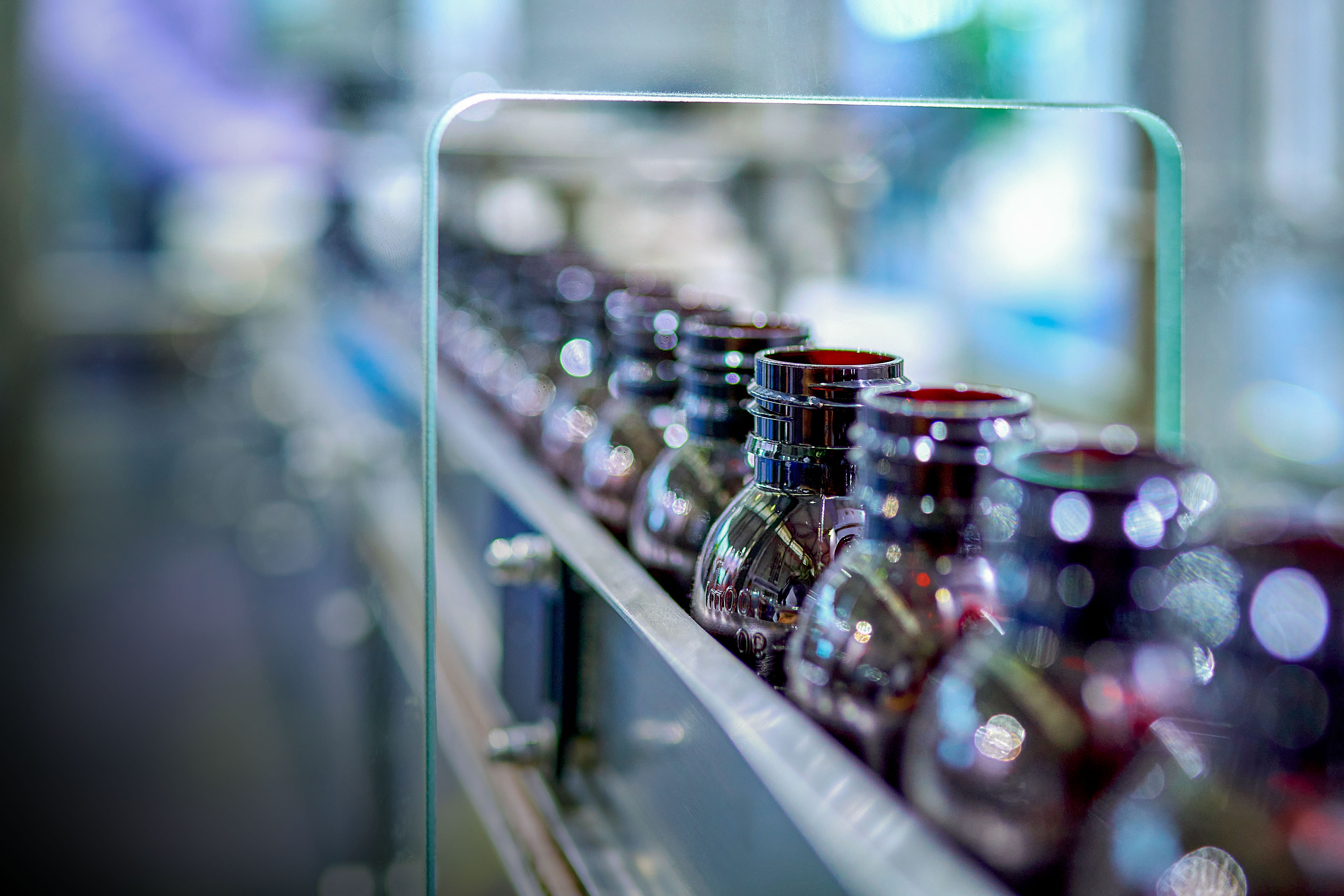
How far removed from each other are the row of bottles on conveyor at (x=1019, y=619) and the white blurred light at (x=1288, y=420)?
2.45 m

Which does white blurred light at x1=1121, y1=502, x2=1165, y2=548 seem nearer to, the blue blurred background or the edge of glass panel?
the blue blurred background

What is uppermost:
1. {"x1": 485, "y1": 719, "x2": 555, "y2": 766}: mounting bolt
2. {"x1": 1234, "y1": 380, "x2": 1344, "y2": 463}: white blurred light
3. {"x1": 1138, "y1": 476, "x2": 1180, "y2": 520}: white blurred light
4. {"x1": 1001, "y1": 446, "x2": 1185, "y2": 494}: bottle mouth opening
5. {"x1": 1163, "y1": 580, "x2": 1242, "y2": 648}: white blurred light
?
{"x1": 1001, "y1": 446, "x2": 1185, "y2": 494}: bottle mouth opening

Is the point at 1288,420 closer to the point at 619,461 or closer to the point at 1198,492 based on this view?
the point at 619,461

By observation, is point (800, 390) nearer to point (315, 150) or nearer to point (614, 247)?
point (614, 247)

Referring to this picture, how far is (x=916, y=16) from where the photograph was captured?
2.28ft

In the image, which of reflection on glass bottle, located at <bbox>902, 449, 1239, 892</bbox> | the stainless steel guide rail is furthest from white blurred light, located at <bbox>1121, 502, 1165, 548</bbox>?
the stainless steel guide rail

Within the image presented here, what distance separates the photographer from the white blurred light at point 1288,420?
2748 mm

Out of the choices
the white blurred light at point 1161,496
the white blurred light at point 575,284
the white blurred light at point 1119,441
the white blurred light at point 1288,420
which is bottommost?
the white blurred light at point 1288,420

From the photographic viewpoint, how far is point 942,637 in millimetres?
477

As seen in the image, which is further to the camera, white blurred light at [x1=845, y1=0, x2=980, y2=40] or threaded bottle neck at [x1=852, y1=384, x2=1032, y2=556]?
white blurred light at [x1=845, y1=0, x2=980, y2=40]

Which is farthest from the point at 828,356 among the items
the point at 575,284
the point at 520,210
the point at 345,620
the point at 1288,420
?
the point at 520,210

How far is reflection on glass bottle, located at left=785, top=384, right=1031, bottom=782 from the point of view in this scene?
478mm

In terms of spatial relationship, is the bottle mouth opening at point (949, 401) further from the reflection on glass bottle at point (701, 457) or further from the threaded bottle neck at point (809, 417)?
the reflection on glass bottle at point (701, 457)

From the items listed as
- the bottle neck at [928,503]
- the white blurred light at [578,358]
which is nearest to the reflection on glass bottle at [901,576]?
the bottle neck at [928,503]
